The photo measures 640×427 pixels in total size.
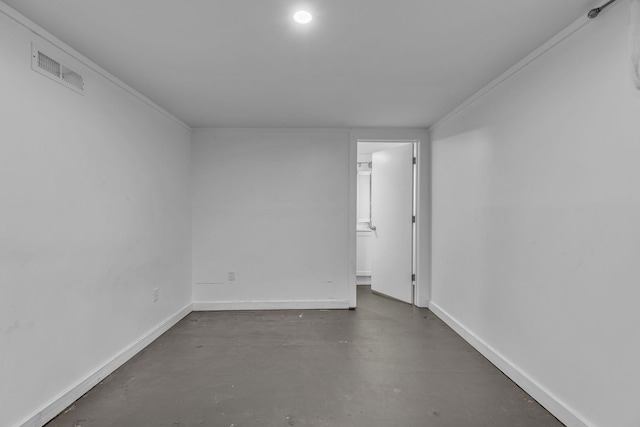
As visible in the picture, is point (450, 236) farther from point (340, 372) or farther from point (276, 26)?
point (276, 26)

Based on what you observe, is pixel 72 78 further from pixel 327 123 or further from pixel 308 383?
pixel 308 383

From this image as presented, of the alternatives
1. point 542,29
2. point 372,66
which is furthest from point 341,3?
point 542,29

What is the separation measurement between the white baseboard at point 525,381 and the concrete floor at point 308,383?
0.05 m

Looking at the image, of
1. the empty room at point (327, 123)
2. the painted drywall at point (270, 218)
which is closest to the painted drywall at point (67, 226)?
the empty room at point (327, 123)

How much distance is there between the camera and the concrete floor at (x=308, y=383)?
1784mm

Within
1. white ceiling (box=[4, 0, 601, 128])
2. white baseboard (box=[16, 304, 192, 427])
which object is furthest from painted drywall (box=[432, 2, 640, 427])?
white baseboard (box=[16, 304, 192, 427])

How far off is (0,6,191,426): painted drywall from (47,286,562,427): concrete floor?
314 millimetres

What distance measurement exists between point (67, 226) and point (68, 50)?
1099mm

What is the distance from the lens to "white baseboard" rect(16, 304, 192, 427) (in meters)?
1.69

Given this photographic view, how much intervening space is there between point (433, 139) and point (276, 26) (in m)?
2.56

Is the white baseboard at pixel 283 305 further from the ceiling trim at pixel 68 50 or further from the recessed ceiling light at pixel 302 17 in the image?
the recessed ceiling light at pixel 302 17

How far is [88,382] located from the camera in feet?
6.68

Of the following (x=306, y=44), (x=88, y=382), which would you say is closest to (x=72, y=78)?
(x=306, y=44)

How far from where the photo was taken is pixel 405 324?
3240 mm
